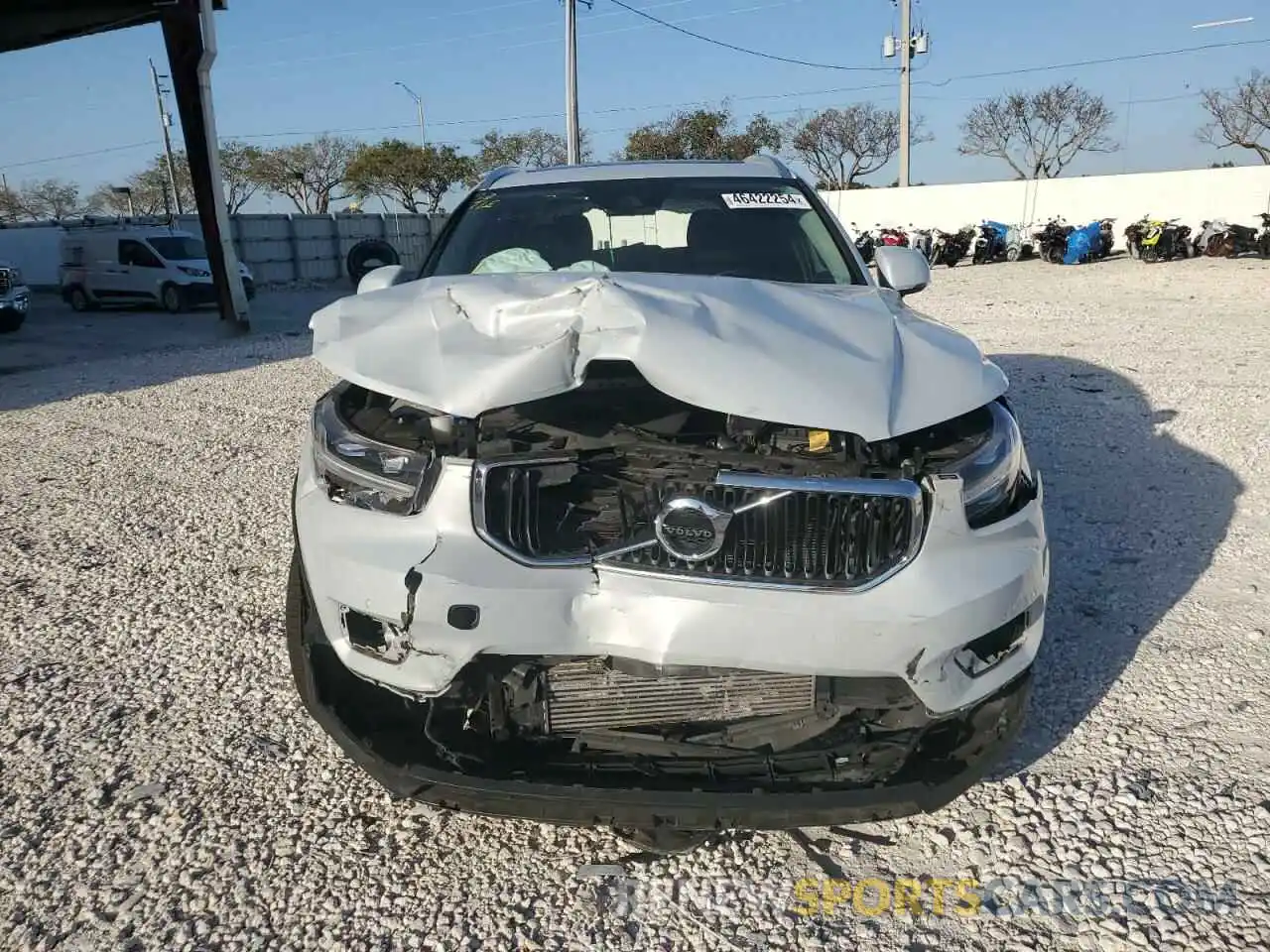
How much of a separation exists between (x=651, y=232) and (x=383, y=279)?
3.49ft

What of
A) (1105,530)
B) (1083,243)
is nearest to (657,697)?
(1105,530)

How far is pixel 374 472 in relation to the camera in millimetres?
2184

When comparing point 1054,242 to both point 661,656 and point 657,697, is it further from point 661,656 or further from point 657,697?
point 661,656

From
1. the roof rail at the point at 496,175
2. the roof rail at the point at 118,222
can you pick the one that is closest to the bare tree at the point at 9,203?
the roof rail at the point at 118,222

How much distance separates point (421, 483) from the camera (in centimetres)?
209

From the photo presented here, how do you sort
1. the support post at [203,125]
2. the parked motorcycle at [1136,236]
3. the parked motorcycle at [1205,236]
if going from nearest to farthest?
the support post at [203,125], the parked motorcycle at [1205,236], the parked motorcycle at [1136,236]

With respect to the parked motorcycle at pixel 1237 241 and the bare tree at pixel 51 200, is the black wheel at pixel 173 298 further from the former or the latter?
the bare tree at pixel 51 200

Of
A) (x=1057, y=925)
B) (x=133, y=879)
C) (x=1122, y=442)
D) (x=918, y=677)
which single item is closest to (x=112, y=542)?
(x=133, y=879)

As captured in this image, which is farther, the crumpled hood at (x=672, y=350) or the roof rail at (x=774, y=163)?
the roof rail at (x=774, y=163)

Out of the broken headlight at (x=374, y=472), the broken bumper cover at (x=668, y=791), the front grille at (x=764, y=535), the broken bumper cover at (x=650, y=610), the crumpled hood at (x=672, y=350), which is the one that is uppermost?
the crumpled hood at (x=672, y=350)

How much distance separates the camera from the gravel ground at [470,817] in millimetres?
2121

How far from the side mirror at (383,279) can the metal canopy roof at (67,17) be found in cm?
1328

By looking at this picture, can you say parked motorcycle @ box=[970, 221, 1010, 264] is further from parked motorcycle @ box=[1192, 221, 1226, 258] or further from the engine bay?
the engine bay

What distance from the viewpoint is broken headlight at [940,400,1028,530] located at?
2141mm
